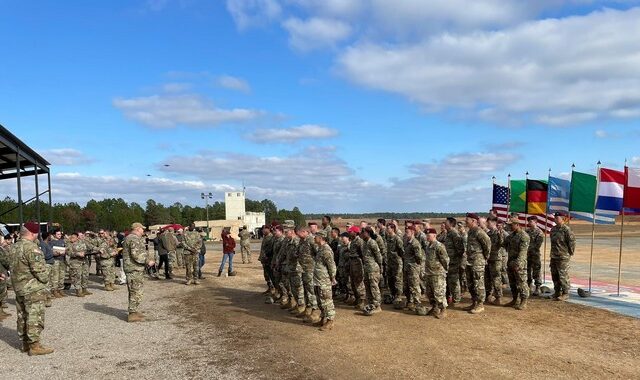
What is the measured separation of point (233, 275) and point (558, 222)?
12013 mm

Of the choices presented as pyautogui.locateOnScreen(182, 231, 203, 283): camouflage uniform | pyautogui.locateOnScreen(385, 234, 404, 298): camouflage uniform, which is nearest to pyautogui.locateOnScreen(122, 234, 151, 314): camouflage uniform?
pyautogui.locateOnScreen(182, 231, 203, 283): camouflage uniform

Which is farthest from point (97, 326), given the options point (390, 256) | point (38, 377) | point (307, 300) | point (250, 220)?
point (250, 220)

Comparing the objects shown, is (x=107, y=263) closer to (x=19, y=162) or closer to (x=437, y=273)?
(x=19, y=162)

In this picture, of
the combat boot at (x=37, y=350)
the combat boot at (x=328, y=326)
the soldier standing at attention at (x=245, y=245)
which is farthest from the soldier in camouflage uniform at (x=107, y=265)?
the combat boot at (x=328, y=326)

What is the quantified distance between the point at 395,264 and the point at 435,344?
363 cm

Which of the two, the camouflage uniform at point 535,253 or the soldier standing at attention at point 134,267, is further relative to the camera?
the camouflage uniform at point 535,253

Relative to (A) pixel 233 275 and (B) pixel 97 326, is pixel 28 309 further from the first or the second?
(A) pixel 233 275

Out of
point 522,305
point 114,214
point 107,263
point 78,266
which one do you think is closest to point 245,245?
point 107,263

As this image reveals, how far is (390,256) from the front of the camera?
38.3 ft

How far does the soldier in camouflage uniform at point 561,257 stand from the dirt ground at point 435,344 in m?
0.55

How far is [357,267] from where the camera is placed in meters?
11.0

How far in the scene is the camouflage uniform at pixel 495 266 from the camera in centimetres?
1127

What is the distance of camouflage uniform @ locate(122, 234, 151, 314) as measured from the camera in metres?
10.4

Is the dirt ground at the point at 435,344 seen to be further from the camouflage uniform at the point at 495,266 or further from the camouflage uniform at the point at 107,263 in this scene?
the camouflage uniform at the point at 107,263
